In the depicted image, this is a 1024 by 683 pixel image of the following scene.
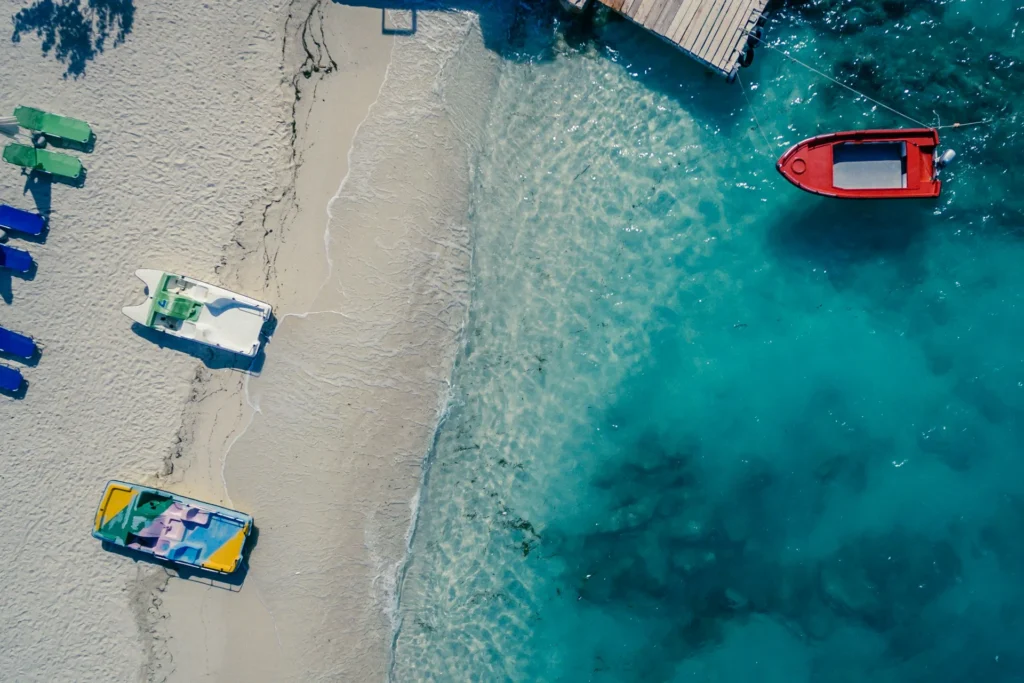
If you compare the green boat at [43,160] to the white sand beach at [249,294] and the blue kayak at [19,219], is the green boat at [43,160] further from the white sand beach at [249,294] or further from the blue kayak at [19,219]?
the blue kayak at [19,219]

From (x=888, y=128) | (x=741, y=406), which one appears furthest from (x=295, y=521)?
(x=888, y=128)

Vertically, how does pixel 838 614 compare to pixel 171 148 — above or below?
below

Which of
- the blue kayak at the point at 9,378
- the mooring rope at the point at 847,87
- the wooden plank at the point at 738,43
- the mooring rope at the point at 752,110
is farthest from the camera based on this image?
the mooring rope at the point at 752,110

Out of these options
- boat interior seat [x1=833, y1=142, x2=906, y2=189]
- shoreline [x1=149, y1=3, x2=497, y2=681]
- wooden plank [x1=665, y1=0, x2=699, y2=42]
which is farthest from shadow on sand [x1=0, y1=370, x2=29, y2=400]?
boat interior seat [x1=833, y1=142, x2=906, y2=189]

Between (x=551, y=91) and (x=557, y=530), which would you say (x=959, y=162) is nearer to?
(x=551, y=91)

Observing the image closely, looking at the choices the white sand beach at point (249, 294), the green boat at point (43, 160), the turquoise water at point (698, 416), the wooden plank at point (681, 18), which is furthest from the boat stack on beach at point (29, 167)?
the wooden plank at point (681, 18)


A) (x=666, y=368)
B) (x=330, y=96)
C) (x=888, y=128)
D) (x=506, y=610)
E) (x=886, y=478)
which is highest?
(x=888, y=128)

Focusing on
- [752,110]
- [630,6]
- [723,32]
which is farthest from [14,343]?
[752,110]
